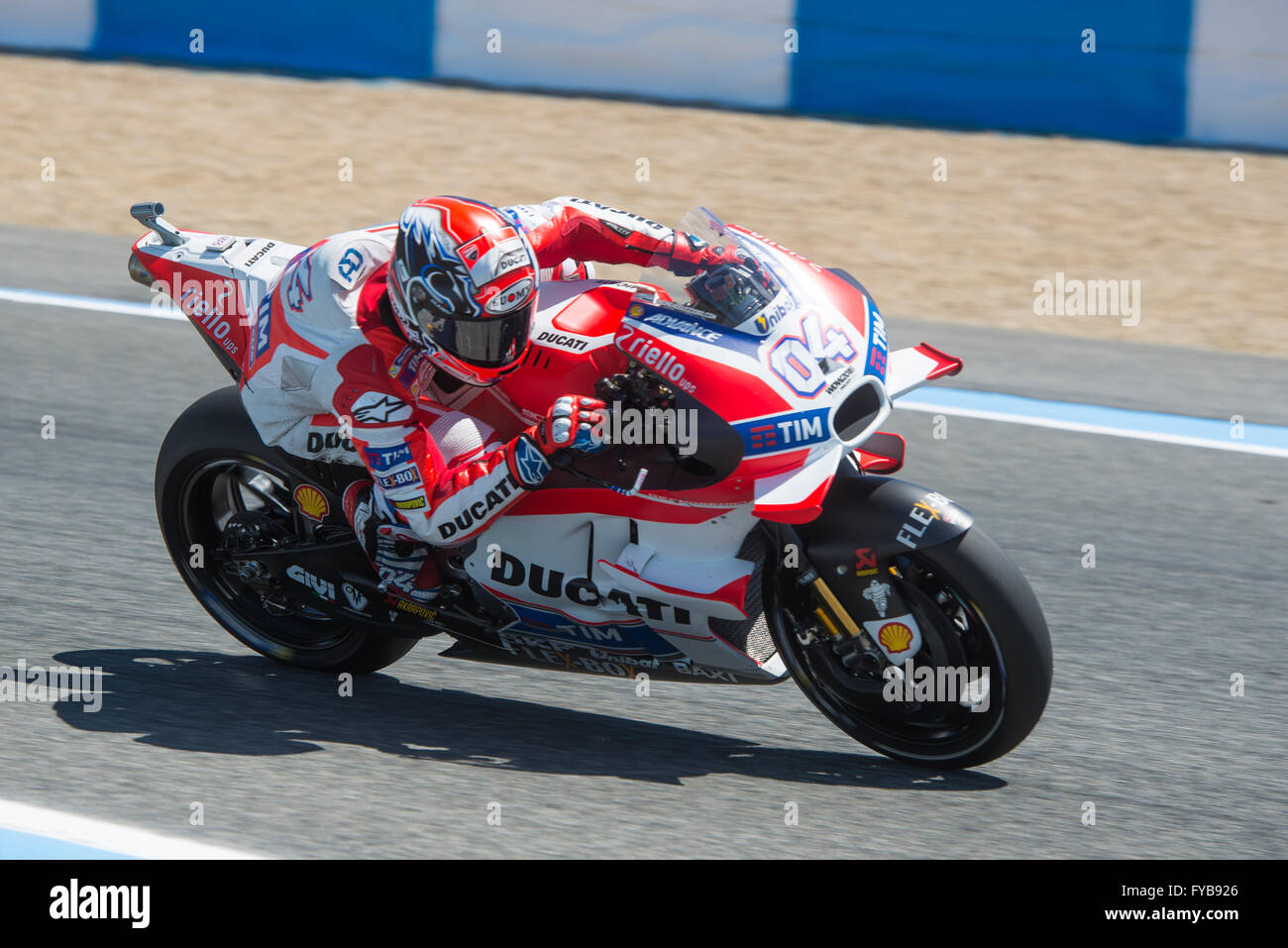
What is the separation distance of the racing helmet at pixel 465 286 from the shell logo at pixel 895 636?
3.72 feet

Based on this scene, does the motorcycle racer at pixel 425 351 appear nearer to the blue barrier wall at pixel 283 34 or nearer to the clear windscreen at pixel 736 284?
the clear windscreen at pixel 736 284

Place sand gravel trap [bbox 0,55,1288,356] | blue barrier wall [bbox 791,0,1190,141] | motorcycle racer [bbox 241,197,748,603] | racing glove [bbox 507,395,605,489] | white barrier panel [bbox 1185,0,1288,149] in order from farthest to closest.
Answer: blue barrier wall [bbox 791,0,1190,141]
white barrier panel [bbox 1185,0,1288,149]
sand gravel trap [bbox 0,55,1288,356]
motorcycle racer [bbox 241,197,748,603]
racing glove [bbox 507,395,605,489]

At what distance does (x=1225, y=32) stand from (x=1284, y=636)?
6.72m

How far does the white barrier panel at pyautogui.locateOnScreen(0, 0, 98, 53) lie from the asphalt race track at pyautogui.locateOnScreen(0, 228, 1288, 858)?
7695 millimetres

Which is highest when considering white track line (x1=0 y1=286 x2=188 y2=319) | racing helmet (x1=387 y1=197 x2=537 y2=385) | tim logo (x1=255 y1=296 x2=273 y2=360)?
racing helmet (x1=387 y1=197 x2=537 y2=385)

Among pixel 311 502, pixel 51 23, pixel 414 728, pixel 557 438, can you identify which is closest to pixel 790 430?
pixel 557 438

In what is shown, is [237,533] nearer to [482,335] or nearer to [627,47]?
[482,335]

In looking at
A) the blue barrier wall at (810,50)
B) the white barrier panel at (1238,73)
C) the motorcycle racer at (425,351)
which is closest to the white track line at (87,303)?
the motorcycle racer at (425,351)

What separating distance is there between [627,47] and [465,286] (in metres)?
8.98

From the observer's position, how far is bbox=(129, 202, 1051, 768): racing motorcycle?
394 centimetres

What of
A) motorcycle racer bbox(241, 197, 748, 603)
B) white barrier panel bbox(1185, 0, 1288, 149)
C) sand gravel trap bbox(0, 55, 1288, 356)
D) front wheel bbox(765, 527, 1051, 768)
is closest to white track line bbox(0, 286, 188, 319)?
sand gravel trap bbox(0, 55, 1288, 356)

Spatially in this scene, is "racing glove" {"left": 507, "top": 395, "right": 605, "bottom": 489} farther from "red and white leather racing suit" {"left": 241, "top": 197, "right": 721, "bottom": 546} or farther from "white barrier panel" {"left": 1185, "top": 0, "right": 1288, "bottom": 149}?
"white barrier panel" {"left": 1185, "top": 0, "right": 1288, "bottom": 149}

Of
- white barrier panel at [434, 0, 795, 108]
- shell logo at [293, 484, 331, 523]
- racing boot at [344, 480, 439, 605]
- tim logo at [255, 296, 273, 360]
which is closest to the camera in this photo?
racing boot at [344, 480, 439, 605]
